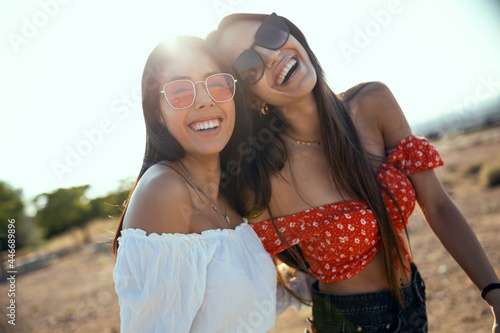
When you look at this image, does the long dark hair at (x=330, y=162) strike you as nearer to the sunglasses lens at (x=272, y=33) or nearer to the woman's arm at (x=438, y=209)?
the sunglasses lens at (x=272, y=33)

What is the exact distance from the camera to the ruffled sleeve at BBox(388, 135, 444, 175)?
211 cm

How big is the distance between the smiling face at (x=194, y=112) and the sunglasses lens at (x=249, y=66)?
0.26 meters

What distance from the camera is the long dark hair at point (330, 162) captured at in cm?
205

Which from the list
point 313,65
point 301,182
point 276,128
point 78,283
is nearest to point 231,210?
point 301,182

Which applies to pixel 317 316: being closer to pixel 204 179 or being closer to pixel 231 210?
pixel 231 210

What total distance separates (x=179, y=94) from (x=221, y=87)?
0.79 feet

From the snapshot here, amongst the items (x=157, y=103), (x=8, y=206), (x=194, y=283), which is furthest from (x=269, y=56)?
(x=8, y=206)

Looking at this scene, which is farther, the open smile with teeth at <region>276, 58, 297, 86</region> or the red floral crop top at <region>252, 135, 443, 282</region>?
the open smile with teeth at <region>276, 58, 297, 86</region>

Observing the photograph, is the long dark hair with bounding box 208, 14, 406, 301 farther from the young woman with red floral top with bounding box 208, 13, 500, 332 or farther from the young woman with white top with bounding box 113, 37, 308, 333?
the young woman with white top with bounding box 113, 37, 308, 333

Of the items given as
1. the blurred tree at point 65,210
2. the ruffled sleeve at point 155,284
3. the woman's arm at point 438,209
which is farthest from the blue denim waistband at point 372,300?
the blurred tree at point 65,210

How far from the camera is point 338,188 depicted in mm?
2166

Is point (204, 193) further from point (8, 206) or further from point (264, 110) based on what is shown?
point (8, 206)

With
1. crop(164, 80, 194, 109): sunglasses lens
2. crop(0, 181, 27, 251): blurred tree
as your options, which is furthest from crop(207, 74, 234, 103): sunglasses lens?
crop(0, 181, 27, 251): blurred tree

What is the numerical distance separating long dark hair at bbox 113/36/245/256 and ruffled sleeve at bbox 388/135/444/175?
1250 millimetres
